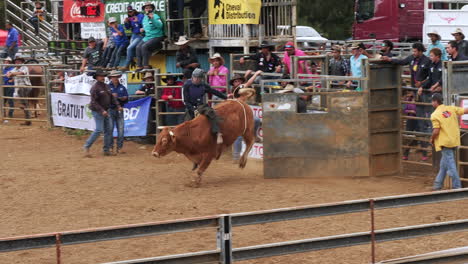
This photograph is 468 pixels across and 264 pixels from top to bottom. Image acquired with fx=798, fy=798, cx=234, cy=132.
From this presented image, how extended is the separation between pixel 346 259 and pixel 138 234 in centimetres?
289

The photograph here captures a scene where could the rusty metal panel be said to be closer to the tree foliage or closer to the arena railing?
the arena railing

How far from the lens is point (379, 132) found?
1318 cm

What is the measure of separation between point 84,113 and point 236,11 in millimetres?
4520

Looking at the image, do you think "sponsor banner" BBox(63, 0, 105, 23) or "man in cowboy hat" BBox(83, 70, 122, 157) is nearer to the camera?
"man in cowboy hat" BBox(83, 70, 122, 157)

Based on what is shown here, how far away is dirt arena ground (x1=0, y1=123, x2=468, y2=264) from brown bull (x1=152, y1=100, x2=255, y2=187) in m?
0.49

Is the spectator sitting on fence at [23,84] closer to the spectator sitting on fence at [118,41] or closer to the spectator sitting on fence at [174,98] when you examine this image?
the spectator sitting on fence at [118,41]

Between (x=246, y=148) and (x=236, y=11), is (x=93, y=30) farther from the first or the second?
(x=246, y=148)

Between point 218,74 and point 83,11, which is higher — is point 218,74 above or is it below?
below

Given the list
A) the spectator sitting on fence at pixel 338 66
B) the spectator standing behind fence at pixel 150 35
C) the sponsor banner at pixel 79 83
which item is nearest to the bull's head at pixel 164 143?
the spectator sitting on fence at pixel 338 66

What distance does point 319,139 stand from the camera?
13008mm

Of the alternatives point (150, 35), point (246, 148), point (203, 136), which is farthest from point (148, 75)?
point (203, 136)

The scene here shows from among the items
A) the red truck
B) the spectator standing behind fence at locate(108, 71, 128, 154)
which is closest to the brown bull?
the spectator standing behind fence at locate(108, 71, 128, 154)

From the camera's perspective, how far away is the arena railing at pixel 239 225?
6199mm

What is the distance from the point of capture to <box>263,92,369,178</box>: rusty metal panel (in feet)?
42.4
